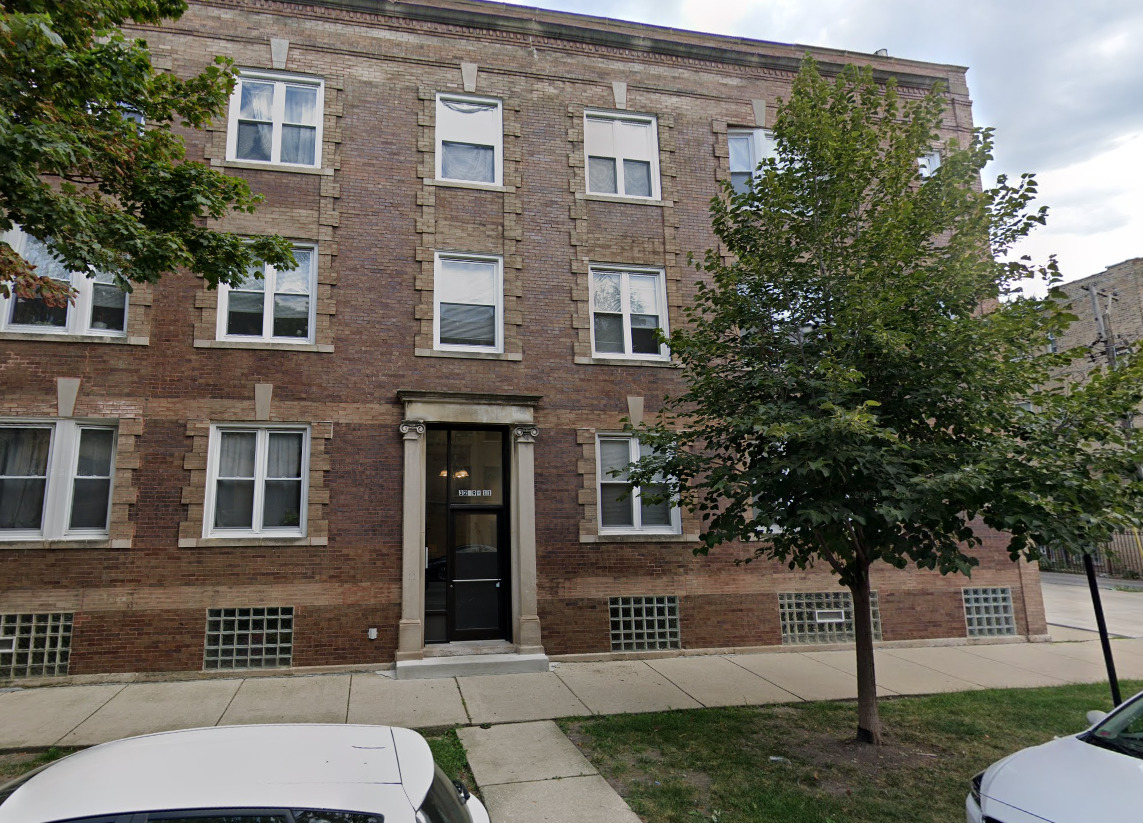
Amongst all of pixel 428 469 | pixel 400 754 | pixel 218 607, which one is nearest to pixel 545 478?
pixel 428 469

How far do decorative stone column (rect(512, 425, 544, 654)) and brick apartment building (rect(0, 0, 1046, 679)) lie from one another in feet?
0.12

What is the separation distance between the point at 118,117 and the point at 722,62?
35.3 feet

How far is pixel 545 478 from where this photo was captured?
438 inches

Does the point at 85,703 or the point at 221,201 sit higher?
the point at 221,201

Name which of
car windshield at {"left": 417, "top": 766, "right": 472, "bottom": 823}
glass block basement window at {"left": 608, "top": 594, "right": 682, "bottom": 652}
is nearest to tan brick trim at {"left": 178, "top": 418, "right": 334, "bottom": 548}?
glass block basement window at {"left": 608, "top": 594, "right": 682, "bottom": 652}

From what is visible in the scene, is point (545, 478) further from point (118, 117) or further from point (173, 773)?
point (173, 773)

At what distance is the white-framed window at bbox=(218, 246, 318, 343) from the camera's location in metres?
10.6

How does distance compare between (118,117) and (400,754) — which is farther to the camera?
(118,117)

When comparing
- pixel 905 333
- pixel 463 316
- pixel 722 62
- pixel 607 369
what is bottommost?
pixel 905 333

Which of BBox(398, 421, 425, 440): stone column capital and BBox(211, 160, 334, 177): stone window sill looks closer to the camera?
BBox(398, 421, 425, 440): stone column capital

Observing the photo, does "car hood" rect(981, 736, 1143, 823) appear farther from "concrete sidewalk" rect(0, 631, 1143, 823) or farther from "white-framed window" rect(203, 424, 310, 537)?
"white-framed window" rect(203, 424, 310, 537)

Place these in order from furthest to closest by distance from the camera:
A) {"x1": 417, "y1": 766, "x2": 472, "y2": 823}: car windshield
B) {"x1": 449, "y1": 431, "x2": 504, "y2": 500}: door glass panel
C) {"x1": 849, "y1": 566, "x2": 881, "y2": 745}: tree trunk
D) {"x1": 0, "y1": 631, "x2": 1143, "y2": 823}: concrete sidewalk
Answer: {"x1": 449, "y1": 431, "x2": 504, "y2": 500}: door glass panel < {"x1": 849, "y1": 566, "x2": 881, "y2": 745}: tree trunk < {"x1": 0, "y1": 631, "x2": 1143, "y2": 823}: concrete sidewalk < {"x1": 417, "y1": 766, "x2": 472, "y2": 823}: car windshield

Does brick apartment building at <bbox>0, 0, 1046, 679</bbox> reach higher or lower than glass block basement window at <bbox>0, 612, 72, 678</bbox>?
higher

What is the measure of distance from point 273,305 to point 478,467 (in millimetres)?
4116
